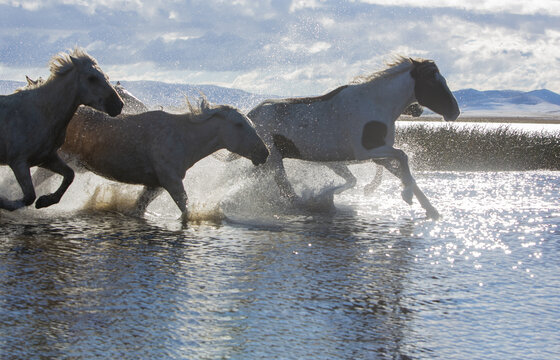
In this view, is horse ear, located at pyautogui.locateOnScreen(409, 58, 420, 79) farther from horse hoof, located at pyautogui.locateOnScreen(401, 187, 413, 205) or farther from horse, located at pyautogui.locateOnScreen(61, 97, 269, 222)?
horse, located at pyautogui.locateOnScreen(61, 97, 269, 222)

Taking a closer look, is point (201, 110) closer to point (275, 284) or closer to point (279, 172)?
point (279, 172)

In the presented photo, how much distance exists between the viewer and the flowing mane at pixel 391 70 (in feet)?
37.7

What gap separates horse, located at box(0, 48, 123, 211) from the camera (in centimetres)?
877

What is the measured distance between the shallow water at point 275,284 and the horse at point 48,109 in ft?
2.34

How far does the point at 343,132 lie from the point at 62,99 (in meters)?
4.01

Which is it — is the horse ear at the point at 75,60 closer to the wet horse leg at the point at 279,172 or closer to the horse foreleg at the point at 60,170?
the horse foreleg at the point at 60,170

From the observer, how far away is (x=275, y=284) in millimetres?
6410

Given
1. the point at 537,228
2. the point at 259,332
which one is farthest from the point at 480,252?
the point at 259,332

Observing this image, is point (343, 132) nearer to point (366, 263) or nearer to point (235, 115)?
point (235, 115)

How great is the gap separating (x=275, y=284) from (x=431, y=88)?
606 cm

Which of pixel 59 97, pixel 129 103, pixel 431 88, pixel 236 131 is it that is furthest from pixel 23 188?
pixel 431 88

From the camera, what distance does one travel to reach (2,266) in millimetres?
6688

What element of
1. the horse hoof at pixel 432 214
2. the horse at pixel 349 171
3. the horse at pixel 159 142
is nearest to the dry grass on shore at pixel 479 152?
the horse at pixel 349 171

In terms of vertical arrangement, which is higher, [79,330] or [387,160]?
[387,160]
